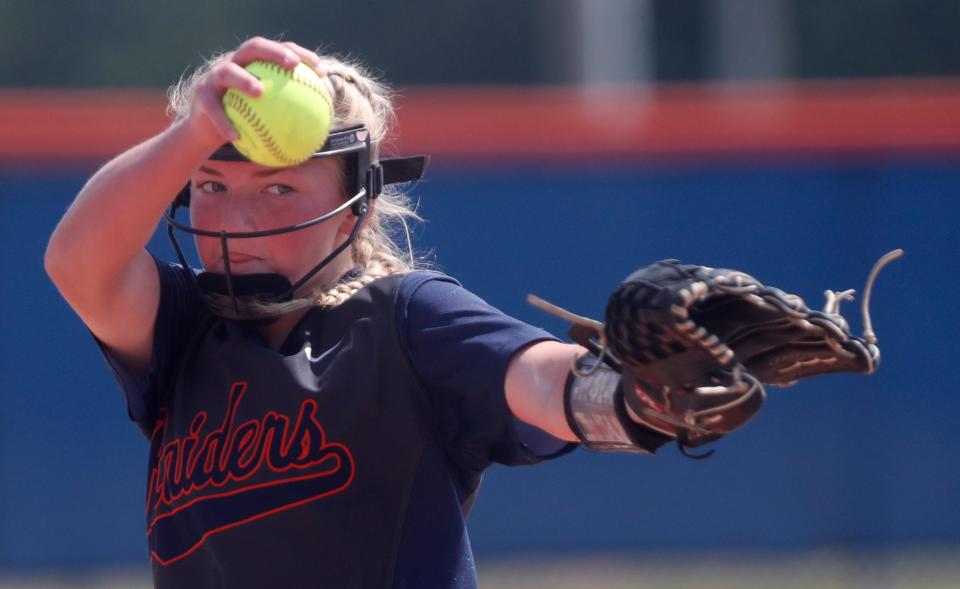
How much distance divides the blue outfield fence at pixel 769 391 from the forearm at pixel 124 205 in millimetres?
3866

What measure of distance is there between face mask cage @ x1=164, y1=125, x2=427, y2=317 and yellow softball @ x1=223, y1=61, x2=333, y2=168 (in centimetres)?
11

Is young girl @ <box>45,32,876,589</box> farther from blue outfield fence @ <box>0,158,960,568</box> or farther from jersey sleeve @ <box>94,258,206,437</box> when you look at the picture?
blue outfield fence @ <box>0,158,960,568</box>

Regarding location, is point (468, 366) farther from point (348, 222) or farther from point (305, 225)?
point (348, 222)

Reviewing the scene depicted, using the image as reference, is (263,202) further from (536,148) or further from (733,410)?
(536,148)

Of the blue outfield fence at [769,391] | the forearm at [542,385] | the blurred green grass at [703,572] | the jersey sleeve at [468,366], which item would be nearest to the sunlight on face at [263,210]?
the jersey sleeve at [468,366]

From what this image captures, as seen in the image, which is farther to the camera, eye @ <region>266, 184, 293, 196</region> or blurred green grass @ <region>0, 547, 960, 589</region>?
blurred green grass @ <region>0, 547, 960, 589</region>

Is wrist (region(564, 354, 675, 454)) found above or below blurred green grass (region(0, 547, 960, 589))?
above

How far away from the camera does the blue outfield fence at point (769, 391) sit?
19.6 feet

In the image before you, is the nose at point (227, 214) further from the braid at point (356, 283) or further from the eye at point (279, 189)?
the braid at point (356, 283)

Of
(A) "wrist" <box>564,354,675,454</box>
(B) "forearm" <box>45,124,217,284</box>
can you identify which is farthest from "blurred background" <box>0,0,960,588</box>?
(A) "wrist" <box>564,354,675,454</box>

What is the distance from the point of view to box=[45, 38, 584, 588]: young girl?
1.99 m

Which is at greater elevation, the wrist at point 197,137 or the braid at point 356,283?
the wrist at point 197,137

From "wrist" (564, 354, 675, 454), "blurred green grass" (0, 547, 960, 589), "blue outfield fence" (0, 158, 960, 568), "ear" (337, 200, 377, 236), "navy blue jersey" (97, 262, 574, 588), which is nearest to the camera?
"wrist" (564, 354, 675, 454)

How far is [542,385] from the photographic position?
6.29 ft
